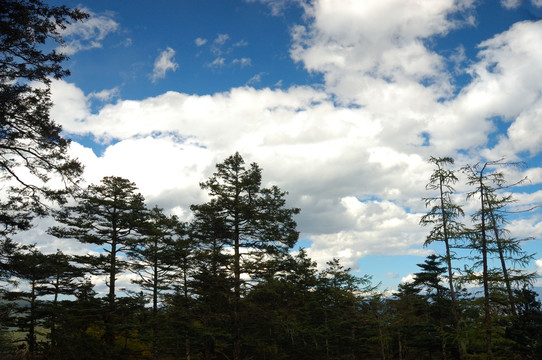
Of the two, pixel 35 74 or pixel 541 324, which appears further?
pixel 541 324

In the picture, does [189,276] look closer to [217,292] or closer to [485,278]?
[217,292]

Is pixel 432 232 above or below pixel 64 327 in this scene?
above

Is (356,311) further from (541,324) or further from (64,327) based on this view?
(64,327)

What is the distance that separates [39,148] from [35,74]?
8.27 feet

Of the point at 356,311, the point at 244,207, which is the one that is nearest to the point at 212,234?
the point at 244,207

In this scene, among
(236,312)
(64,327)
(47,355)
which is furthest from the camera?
(236,312)

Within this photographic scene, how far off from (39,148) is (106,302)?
1838cm

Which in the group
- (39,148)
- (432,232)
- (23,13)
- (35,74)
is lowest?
(432,232)

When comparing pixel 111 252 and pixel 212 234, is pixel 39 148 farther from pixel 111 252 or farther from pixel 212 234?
pixel 111 252

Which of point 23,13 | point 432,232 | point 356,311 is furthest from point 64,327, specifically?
point 356,311

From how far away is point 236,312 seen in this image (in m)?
23.3

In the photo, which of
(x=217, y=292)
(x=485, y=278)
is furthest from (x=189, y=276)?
(x=485, y=278)

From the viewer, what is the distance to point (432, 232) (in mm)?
21797

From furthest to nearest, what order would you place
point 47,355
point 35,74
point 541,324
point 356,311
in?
point 356,311 < point 541,324 < point 47,355 < point 35,74
